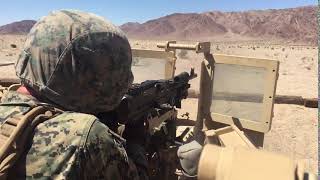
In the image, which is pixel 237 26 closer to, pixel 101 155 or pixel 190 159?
pixel 101 155

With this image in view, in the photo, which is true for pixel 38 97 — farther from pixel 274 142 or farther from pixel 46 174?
pixel 274 142

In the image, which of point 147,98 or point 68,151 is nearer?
point 68,151

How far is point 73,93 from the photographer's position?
2021 millimetres

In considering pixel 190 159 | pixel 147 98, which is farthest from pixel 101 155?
pixel 147 98

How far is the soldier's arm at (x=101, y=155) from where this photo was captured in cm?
168

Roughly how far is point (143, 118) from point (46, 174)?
1518 millimetres

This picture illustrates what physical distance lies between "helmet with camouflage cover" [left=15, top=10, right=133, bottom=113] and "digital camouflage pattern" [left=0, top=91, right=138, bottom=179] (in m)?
0.25

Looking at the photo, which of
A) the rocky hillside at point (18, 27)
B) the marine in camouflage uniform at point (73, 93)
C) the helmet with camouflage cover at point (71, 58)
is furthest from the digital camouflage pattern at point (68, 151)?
the rocky hillside at point (18, 27)

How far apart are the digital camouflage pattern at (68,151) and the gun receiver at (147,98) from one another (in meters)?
1.04

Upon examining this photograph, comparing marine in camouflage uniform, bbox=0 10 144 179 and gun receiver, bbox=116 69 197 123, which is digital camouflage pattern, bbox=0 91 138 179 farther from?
gun receiver, bbox=116 69 197 123

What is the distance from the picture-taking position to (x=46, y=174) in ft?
5.40

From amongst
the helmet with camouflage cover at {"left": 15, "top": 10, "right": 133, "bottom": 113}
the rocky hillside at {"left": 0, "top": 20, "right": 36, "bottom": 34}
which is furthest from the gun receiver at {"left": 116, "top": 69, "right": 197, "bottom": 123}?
the rocky hillside at {"left": 0, "top": 20, "right": 36, "bottom": 34}

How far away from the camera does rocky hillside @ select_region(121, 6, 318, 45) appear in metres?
79.8

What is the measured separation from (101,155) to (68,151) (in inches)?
5.5
